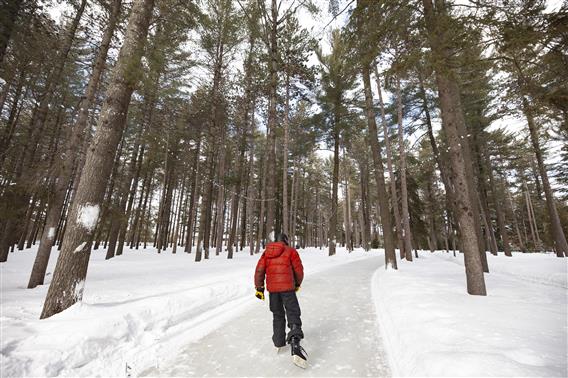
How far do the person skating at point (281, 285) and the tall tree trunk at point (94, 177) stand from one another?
3474mm

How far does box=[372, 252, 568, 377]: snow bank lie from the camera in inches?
109

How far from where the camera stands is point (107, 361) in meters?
3.35

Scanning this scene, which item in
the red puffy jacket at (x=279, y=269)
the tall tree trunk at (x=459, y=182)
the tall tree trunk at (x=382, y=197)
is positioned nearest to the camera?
the red puffy jacket at (x=279, y=269)

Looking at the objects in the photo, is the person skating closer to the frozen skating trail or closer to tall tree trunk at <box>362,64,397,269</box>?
the frozen skating trail

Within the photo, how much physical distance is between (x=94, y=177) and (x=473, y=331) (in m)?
7.00

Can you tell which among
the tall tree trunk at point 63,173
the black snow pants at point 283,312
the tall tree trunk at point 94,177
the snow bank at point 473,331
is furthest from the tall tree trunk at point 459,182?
the tall tree trunk at point 63,173

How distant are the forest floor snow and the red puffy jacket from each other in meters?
0.92

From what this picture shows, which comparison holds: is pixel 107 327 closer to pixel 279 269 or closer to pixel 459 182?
pixel 279 269

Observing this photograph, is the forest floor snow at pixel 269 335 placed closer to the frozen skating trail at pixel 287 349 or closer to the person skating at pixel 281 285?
the frozen skating trail at pixel 287 349

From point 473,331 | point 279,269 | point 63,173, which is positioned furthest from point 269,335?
point 63,173

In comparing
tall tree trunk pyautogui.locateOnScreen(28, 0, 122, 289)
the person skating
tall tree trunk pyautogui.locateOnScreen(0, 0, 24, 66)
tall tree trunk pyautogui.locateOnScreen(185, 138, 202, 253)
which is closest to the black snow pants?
the person skating

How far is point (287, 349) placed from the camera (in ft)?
12.4

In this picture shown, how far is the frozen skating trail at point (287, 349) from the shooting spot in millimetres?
3125

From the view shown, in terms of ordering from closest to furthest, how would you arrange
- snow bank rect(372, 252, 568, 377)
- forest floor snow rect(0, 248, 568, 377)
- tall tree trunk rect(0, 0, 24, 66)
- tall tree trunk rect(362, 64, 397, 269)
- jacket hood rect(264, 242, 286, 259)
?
snow bank rect(372, 252, 568, 377), forest floor snow rect(0, 248, 568, 377), jacket hood rect(264, 242, 286, 259), tall tree trunk rect(0, 0, 24, 66), tall tree trunk rect(362, 64, 397, 269)
